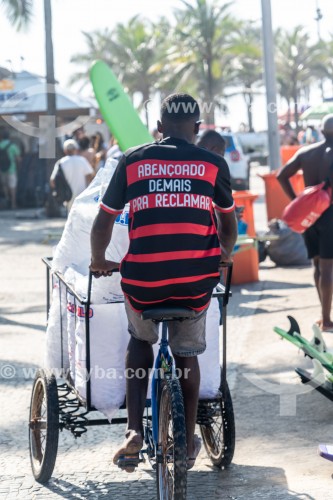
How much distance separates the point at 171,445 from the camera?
4562mm

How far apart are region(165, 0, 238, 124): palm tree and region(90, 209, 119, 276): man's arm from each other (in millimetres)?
42408

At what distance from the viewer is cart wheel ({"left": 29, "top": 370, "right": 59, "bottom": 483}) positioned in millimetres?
5277

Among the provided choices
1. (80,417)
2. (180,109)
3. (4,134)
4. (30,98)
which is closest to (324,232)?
(80,417)

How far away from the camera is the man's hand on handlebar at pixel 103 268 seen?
4.90 metres

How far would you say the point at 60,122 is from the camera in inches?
1102

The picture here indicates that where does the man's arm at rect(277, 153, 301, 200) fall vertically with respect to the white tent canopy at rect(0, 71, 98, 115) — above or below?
below

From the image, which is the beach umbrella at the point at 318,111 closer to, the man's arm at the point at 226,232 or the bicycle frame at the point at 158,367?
the man's arm at the point at 226,232

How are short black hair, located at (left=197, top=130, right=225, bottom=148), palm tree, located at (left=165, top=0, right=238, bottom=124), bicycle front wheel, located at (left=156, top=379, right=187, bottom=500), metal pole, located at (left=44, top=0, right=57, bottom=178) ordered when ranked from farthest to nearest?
palm tree, located at (left=165, top=0, right=238, bottom=124) → metal pole, located at (left=44, top=0, right=57, bottom=178) → short black hair, located at (left=197, top=130, right=225, bottom=148) → bicycle front wheel, located at (left=156, top=379, right=187, bottom=500)

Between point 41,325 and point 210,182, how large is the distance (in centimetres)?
572

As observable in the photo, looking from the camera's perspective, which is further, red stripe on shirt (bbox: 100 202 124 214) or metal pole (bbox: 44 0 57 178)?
metal pole (bbox: 44 0 57 178)

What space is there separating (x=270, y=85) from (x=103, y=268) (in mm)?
12021

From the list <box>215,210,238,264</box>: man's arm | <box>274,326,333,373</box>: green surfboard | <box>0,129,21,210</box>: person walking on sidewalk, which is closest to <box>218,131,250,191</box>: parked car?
<box>0,129,21,210</box>: person walking on sidewalk

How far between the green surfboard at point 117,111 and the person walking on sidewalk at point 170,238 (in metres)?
8.44

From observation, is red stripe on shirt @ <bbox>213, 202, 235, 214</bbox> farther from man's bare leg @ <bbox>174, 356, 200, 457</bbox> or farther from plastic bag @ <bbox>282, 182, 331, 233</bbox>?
plastic bag @ <bbox>282, 182, 331, 233</bbox>
